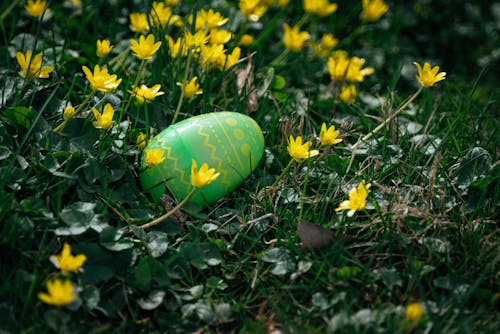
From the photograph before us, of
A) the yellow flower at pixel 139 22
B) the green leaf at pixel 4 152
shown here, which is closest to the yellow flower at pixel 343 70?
the yellow flower at pixel 139 22

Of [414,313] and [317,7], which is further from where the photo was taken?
[317,7]

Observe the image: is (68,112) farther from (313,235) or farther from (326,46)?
(326,46)

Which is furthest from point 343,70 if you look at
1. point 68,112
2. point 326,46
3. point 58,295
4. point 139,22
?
point 58,295

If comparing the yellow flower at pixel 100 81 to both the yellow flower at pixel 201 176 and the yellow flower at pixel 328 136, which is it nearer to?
the yellow flower at pixel 201 176

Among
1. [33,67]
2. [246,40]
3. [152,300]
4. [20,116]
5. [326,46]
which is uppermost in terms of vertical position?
[33,67]

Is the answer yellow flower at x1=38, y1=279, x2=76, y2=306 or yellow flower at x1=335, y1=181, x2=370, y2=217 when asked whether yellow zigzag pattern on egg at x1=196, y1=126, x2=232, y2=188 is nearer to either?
yellow flower at x1=335, y1=181, x2=370, y2=217

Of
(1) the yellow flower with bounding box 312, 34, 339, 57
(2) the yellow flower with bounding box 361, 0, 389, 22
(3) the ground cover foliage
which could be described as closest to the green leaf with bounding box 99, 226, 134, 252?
(3) the ground cover foliage

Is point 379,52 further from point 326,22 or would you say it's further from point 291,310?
point 291,310
